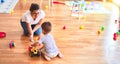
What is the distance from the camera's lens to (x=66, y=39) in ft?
9.09

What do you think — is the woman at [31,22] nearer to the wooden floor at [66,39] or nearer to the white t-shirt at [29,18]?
the white t-shirt at [29,18]

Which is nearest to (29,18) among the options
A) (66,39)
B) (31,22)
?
(31,22)

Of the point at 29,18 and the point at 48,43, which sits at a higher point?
the point at 29,18

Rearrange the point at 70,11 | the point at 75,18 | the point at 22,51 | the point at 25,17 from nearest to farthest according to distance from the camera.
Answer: the point at 22,51 < the point at 25,17 < the point at 75,18 < the point at 70,11

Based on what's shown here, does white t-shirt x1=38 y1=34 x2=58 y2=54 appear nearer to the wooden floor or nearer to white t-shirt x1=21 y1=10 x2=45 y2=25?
the wooden floor

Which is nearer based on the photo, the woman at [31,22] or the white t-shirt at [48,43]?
the white t-shirt at [48,43]

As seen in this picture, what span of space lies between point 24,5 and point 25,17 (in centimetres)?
152

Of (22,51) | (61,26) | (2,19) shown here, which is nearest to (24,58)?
(22,51)

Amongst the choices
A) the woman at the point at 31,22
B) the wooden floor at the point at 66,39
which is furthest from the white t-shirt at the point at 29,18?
the wooden floor at the point at 66,39

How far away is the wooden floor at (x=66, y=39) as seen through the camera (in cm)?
227

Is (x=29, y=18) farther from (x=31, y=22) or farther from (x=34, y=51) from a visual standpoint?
(x=34, y=51)

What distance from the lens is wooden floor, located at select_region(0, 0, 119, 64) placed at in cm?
227

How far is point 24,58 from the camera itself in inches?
89.4

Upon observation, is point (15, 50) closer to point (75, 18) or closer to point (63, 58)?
point (63, 58)
